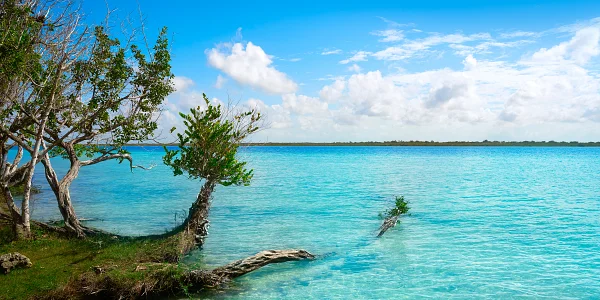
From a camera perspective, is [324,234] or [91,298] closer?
[91,298]

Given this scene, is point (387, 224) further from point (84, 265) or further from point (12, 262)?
point (12, 262)

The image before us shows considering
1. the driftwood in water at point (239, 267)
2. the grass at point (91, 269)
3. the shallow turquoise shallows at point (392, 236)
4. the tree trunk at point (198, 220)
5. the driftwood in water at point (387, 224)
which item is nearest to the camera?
the grass at point (91, 269)

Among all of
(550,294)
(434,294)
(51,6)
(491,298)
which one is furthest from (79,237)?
(550,294)

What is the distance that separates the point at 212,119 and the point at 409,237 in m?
10.2

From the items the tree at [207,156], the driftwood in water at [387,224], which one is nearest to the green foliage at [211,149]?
the tree at [207,156]

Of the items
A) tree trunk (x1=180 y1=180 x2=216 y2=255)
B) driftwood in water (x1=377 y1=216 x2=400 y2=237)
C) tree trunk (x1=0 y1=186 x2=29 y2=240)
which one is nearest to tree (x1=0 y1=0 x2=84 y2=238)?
tree trunk (x1=0 y1=186 x2=29 y2=240)

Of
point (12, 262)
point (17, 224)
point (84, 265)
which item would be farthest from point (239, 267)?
point (17, 224)

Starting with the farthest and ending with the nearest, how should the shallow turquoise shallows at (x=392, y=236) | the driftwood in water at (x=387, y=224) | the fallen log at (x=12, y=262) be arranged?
1. the driftwood in water at (x=387, y=224)
2. the shallow turquoise shallows at (x=392, y=236)
3. the fallen log at (x=12, y=262)

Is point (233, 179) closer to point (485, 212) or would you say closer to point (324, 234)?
point (324, 234)

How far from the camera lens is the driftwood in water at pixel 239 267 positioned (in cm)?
1174

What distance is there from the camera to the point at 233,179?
15758 mm

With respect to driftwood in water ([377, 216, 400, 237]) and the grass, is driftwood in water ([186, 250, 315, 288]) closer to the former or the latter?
the grass

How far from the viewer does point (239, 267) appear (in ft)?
42.3

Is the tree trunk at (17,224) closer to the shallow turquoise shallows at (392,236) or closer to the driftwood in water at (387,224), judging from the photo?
the shallow turquoise shallows at (392,236)
